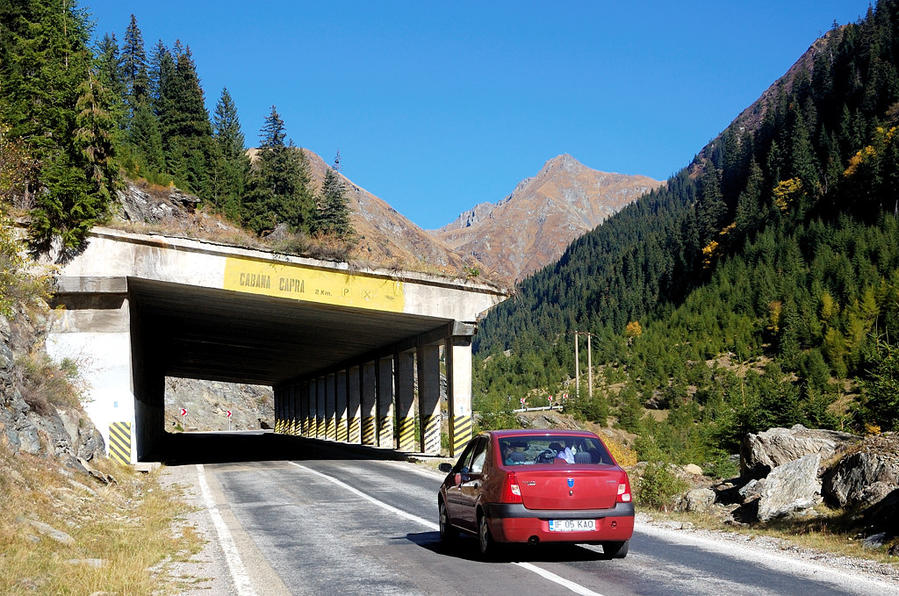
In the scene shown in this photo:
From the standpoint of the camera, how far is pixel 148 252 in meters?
26.6

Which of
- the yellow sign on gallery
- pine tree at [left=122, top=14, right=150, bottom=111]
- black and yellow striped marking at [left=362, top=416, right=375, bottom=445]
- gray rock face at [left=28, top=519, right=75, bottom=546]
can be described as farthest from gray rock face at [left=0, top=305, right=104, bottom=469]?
pine tree at [left=122, top=14, right=150, bottom=111]

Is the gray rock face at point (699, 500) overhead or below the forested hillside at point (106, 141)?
below

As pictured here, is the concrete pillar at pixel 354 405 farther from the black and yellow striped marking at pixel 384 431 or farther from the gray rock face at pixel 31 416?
the gray rock face at pixel 31 416

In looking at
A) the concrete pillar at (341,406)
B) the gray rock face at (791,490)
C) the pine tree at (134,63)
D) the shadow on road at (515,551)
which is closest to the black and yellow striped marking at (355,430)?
the concrete pillar at (341,406)

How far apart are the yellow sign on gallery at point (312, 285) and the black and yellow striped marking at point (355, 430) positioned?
23.4 m

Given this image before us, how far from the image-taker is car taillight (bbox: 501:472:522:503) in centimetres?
898

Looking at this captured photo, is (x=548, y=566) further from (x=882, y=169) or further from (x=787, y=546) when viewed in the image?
(x=882, y=169)

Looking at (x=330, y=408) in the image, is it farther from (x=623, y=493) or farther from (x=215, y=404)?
(x=623, y=493)

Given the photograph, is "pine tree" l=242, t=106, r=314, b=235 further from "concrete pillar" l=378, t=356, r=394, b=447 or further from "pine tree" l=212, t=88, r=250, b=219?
"concrete pillar" l=378, t=356, r=394, b=447


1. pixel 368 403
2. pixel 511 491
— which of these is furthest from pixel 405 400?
pixel 511 491

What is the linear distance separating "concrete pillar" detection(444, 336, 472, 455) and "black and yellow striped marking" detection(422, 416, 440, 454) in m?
4.47

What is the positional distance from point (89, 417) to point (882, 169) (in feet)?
388

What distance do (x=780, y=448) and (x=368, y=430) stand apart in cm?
3585

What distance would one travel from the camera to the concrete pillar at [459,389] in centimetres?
3209
